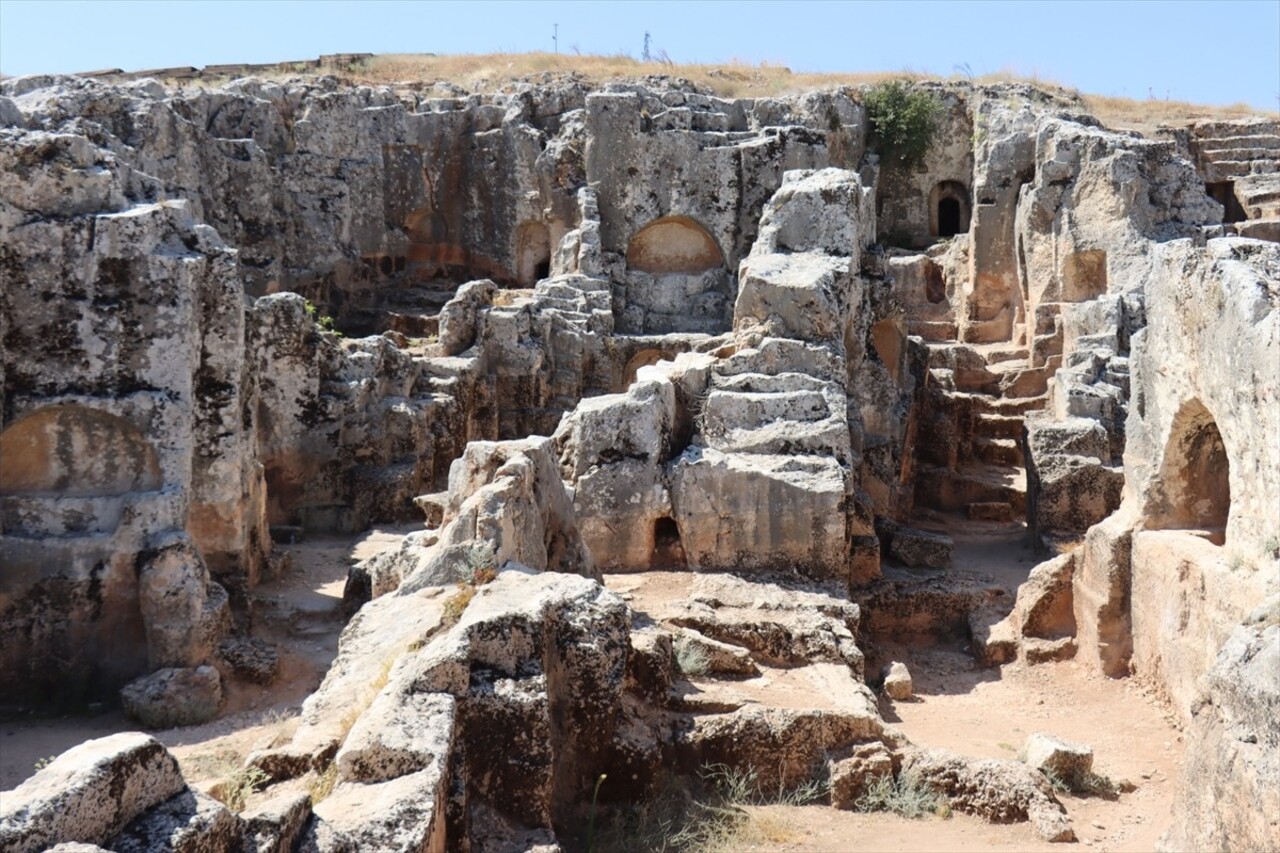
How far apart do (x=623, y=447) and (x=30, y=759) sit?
15.7ft

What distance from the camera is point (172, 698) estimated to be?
989cm

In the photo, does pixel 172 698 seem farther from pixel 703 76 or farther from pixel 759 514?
pixel 703 76

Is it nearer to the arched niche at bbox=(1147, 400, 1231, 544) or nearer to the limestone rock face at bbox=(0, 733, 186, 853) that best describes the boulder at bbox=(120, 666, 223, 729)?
the limestone rock face at bbox=(0, 733, 186, 853)

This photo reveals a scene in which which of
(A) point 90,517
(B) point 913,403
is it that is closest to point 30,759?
(A) point 90,517

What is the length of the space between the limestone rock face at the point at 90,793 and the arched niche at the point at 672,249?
1838cm

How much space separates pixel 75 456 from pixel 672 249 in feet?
43.3

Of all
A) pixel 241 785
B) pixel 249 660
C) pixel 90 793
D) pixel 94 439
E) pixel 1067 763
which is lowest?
pixel 249 660

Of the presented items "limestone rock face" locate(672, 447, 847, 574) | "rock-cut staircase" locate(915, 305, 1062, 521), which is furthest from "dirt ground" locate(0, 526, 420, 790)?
"rock-cut staircase" locate(915, 305, 1062, 521)

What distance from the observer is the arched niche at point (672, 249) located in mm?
22094

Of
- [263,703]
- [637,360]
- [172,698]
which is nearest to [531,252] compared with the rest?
[637,360]

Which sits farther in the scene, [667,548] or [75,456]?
[75,456]

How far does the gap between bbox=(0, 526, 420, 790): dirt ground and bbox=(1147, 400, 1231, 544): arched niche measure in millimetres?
6116

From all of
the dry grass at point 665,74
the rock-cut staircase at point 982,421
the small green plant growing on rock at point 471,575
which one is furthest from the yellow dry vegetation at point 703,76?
the small green plant growing on rock at point 471,575

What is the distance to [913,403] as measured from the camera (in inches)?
714
